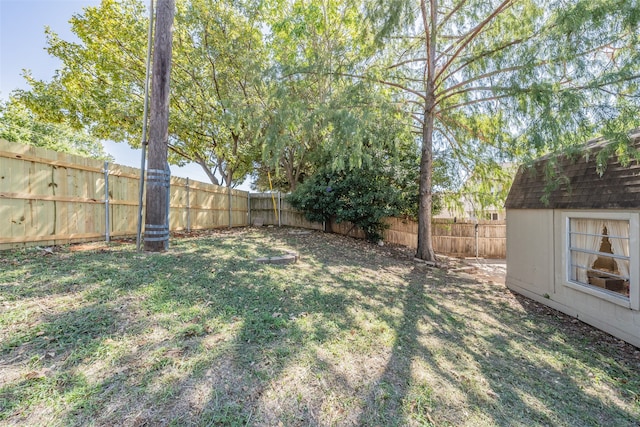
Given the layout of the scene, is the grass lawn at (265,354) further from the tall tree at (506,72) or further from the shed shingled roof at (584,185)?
the tall tree at (506,72)

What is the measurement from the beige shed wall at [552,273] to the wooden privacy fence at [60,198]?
8.53 m

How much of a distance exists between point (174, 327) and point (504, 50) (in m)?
7.35

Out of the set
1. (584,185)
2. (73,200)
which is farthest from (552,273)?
(73,200)

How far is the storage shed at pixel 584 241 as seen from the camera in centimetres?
382

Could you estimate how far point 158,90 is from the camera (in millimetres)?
4473

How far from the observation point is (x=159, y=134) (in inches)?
177

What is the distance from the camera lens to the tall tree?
153 inches

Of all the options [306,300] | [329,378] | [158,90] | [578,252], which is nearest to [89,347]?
[329,378]

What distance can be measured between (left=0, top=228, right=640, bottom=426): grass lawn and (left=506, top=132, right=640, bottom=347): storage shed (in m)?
0.49

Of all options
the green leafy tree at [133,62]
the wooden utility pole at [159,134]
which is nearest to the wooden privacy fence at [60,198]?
the wooden utility pole at [159,134]

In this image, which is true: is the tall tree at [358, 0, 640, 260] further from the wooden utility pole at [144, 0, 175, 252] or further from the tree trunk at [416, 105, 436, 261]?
the wooden utility pole at [144, 0, 175, 252]

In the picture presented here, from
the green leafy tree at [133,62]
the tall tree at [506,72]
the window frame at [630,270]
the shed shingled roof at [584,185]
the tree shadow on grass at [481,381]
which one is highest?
the green leafy tree at [133,62]

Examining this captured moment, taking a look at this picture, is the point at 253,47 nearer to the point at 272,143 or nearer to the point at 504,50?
the point at 272,143

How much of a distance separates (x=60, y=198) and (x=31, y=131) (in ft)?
37.7
